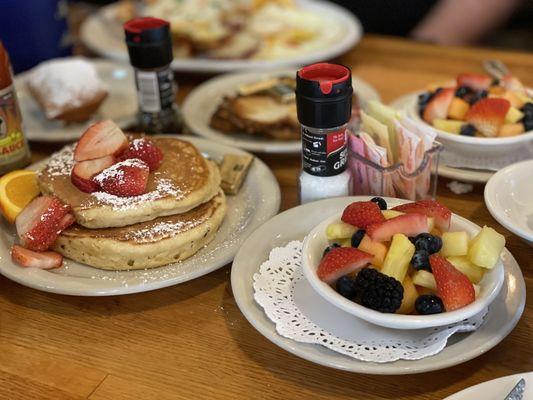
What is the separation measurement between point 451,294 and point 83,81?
4.10 feet

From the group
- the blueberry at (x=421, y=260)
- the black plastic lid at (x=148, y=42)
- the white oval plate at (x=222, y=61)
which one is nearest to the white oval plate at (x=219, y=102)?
the white oval plate at (x=222, y=61)

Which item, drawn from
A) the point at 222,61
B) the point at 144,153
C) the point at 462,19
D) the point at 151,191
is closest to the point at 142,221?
the point at 151,191

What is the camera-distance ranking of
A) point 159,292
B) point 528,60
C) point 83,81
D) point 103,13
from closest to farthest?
point 159,292, point 83,81, point 528,60, point 103,13

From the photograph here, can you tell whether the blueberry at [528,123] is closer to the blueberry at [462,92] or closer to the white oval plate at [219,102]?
the blueberry at [462,92]

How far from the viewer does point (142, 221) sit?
4.10 ft

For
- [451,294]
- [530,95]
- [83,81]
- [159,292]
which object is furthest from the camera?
[83,81]

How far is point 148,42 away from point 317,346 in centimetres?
89

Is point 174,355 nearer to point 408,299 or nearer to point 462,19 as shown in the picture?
point 408,299

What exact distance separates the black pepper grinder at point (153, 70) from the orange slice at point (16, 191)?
1.22 feet

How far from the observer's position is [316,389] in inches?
39.6

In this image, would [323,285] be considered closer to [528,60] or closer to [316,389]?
[316,389]

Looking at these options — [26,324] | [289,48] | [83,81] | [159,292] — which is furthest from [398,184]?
[289,48]

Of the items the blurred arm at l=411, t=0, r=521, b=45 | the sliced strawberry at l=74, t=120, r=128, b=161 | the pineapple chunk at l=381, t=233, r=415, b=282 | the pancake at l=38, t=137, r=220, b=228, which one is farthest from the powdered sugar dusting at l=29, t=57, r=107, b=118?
the blurred arm at l=411, t=0, r=521, b=45

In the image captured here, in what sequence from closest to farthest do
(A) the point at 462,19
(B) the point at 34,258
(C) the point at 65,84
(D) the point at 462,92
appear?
(B) the point at 34,258 < (D) the point at 462,92 < (C) the point at 65,84 < (A) the point at 462,19
